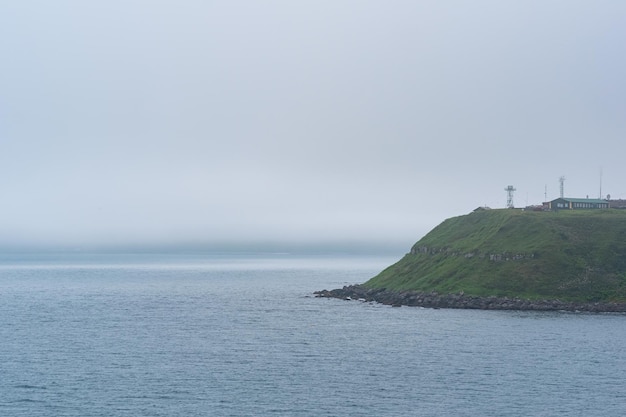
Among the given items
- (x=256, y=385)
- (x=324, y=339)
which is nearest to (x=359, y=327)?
(x=324, y=339)

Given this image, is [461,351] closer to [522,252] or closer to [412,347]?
[412,347]

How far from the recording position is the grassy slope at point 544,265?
16575cm

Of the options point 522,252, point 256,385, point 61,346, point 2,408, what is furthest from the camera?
point 522,252

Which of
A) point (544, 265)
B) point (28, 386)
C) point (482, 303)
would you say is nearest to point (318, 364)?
point (28, 386)

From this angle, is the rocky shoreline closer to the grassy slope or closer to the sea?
the grassy slope

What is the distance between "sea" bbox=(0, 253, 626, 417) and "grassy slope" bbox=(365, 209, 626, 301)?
16524 millimetres

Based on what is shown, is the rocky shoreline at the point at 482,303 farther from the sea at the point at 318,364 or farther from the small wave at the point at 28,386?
the small wave at the point at 28,386

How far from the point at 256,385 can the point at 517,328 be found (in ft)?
205

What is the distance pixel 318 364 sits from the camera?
9825 cm

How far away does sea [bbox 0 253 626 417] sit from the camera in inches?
3009

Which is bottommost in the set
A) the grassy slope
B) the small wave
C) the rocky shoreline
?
the small wave

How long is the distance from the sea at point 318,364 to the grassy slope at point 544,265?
54.2 feet

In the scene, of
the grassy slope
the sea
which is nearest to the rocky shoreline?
the grassy slope

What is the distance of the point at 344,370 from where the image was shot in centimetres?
9419
